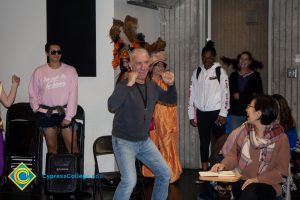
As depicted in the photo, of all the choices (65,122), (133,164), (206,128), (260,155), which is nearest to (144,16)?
(206,128)

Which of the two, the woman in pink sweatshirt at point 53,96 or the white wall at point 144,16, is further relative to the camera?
the white wall at point 144,16

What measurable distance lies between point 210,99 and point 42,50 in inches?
87.3

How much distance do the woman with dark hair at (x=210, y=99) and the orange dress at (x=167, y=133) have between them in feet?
1.13

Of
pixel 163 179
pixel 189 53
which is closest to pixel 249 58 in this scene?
pixel 189 53

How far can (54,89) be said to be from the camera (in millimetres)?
5840

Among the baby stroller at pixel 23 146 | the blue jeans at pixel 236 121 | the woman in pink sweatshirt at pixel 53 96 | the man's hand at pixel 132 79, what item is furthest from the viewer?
the blue jeans at pixel 236 121

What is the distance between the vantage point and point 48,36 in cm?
652

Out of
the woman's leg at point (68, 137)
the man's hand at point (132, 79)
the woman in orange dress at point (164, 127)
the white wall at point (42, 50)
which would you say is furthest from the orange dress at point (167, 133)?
the man's hand at point (132, 79)

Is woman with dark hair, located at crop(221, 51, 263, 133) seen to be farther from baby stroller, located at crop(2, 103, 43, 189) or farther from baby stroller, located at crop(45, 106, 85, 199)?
baby stroller, located at crop(2, 103, 43, 189)

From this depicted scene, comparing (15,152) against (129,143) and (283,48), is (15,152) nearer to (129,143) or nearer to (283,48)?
(129,143)

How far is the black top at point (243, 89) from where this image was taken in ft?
20.8

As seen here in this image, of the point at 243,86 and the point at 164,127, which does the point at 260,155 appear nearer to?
the point at 164,127

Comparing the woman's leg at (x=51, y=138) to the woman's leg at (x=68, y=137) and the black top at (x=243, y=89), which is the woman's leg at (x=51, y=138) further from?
the black top at (x=243, y=89)

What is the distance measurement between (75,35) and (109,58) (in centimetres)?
51
